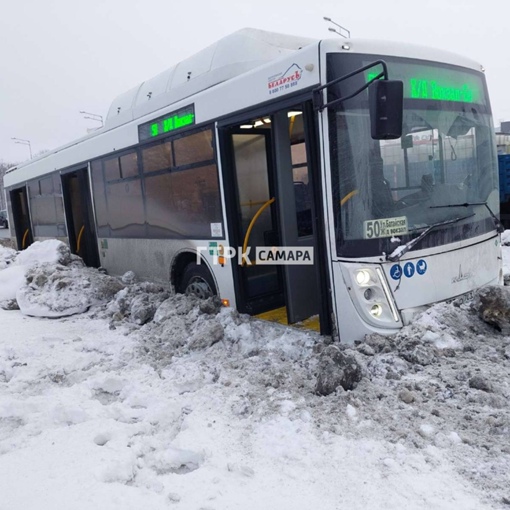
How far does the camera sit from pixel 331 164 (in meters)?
4.22

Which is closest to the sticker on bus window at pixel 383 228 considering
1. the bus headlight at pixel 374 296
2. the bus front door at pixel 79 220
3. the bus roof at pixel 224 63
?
the bus headlight at pixel 374 296

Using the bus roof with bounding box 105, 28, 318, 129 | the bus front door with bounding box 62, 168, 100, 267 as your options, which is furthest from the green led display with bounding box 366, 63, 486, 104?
the bus front door with bounding box 62, 168, 100, 267

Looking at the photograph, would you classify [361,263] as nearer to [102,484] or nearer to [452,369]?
[452,369]

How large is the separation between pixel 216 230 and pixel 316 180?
1.68m

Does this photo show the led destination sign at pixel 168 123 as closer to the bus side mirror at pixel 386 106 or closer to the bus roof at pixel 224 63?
the bus roof at pixel 224 63

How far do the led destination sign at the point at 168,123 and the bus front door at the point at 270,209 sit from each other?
2.49 ft

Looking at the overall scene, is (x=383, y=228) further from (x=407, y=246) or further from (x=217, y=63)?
(x=217, y=63)

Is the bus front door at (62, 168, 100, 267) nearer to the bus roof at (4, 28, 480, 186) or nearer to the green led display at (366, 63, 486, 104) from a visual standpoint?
the bus roof at (4, 28, 480, 186)

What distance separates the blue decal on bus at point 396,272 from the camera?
423cm

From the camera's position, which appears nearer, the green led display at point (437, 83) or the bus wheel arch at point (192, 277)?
the green led display at point (437, 83)

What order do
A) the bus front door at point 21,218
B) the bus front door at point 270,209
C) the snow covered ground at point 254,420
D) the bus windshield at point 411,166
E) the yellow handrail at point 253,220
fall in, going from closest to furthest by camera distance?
1. the snow covered ground at point 254,420
2. the bus windshield at point 411,166
3. the bus front door at point 270,209
4. the yellow handrail at point 253,220
5. the bus front door at point 21,218

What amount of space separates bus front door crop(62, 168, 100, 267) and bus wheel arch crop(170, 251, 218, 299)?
3.04m

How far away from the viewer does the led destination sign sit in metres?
5.98

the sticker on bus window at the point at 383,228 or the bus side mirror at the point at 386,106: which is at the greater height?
the bus side mirror at the point at 386,106
